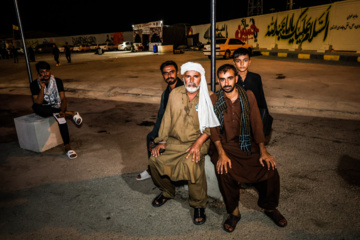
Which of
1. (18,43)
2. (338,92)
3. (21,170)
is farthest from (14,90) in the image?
(18,43)

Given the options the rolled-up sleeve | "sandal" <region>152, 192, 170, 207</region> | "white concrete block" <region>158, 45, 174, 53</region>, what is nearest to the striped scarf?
the rolled-up sleeve

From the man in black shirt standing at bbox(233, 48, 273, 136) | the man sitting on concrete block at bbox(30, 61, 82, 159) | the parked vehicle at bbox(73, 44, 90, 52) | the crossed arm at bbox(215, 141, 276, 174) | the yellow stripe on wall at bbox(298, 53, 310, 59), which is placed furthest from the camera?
the parked vehicle at bbox(73, 44, 90, 52)

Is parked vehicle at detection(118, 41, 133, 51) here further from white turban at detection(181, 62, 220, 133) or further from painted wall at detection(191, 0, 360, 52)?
white turban at detection(181, 62, 220, 133)

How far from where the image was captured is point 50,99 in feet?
14.4

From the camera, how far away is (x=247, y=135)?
8.91 feet

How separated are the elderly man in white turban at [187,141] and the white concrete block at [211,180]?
17cm

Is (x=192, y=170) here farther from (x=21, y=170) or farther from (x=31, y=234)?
(x=21, y=170)

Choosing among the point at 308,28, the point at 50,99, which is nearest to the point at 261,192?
the point at 50,99

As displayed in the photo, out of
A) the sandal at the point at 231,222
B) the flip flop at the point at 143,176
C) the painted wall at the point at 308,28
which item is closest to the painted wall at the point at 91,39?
the painted wall at the point at 308,28

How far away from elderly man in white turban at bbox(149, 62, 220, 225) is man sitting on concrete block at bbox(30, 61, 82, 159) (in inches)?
80.6

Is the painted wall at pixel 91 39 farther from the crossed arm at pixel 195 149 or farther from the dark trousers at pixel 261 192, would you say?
the dark trousers at pixel 261 192

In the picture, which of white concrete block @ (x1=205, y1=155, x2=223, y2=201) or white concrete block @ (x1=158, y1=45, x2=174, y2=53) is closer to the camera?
white concrete block @ (x1=205, y1=155, x2=223, y2=201)

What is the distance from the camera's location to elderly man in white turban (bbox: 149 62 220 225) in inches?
106

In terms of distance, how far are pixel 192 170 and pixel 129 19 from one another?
3167 inches
